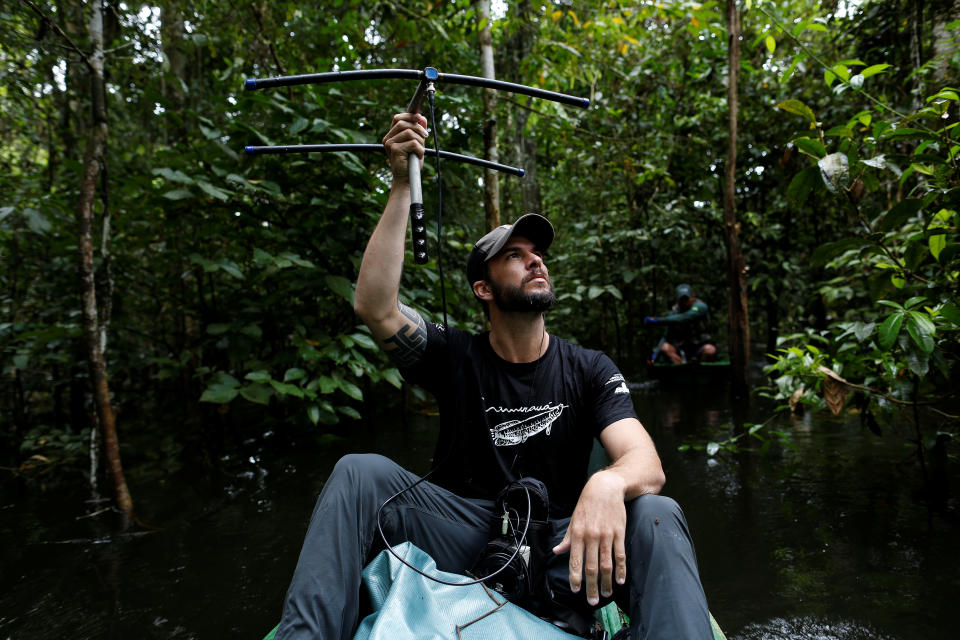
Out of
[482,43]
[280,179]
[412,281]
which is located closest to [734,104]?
[482,43]

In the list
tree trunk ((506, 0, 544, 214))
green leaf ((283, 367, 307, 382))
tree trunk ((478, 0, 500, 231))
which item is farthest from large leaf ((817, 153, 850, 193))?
tree trunk ((506, 0, 544, 214))

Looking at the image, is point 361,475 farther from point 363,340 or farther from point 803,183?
point 803,183

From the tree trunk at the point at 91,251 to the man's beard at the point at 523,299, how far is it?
2504mm

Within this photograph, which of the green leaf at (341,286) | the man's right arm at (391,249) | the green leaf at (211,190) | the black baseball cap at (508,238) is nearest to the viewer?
the man's right arm at (391,249)

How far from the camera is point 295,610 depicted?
1.31 meters

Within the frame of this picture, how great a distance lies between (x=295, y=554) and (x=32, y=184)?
12.1 ft

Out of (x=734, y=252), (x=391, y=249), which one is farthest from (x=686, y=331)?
(x=391, y=249)

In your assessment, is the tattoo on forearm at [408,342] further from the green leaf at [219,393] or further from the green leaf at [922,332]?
the green leaf at [922,332]

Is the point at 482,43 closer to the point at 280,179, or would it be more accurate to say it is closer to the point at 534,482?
the point at 280,179

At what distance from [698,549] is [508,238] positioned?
2174 millimetres

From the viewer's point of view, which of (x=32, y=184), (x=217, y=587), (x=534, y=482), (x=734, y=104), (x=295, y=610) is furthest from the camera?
(x=734, y=104)

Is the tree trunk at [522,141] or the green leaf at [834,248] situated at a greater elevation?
the tree trunk at [522,141]

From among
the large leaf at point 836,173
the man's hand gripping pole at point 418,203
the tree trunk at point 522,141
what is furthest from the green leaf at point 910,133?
the tree trunk at point 522,141

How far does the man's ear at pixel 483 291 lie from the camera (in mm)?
2153
